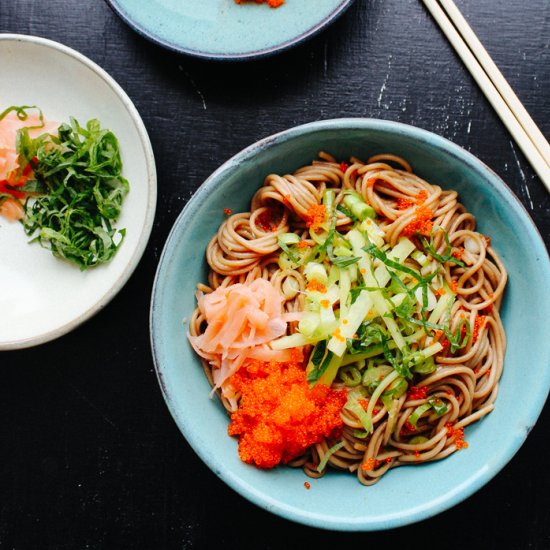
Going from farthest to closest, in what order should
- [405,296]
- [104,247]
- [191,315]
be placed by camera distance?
[104,247]
[191,315]
[405,296]

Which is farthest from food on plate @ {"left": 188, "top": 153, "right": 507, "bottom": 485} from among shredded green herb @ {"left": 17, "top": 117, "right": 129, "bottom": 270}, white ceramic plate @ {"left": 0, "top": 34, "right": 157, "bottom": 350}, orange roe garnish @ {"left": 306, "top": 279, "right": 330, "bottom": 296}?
shredded green herb @ {"left": 17, "top": 117, "right": 129, "bottom": 270}

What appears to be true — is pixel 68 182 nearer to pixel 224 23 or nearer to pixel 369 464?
pixel 224 23

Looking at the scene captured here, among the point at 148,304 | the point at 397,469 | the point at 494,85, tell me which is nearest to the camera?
the point at 397,469

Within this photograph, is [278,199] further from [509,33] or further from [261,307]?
[509,33]

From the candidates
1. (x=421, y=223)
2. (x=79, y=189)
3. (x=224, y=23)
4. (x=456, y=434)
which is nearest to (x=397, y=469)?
(x=456, y=434)

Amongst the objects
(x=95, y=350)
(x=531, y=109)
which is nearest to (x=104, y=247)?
(x=95, y=350)

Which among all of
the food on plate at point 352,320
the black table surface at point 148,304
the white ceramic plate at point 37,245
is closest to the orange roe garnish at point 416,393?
the food on plate at point 352,320
